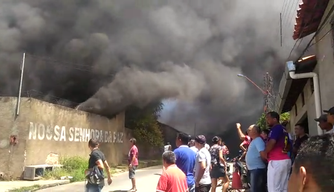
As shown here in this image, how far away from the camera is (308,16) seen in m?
5.85

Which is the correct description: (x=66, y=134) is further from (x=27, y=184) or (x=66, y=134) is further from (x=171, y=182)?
(x=171, y=182)

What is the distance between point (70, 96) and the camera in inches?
748

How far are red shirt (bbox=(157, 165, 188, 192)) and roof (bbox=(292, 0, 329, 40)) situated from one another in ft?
12.1

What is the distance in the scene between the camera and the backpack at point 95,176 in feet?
14.6

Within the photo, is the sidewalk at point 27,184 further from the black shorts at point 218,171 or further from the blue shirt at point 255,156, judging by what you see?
the blue shirt at point 255,156

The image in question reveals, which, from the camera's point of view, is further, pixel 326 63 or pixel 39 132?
pixel 39 132

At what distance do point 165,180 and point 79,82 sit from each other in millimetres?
16400

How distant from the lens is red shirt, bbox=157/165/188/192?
3174mm

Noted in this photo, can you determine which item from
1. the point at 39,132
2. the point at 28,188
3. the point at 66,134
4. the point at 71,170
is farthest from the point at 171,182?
the point at 66,134

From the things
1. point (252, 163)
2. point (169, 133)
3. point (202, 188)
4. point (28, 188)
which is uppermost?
point (169, 133)

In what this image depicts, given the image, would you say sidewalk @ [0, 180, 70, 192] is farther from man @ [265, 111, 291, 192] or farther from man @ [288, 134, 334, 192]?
man @ [288, 134, 334, 192]

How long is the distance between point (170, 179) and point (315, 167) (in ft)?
7.78

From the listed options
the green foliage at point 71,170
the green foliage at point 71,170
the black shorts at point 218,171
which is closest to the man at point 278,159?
the black shorts at point 218,171

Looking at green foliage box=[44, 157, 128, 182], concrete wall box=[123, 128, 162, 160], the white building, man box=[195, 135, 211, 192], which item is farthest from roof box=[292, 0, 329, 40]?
concrete wall box=[123, 128, 162, 160]
